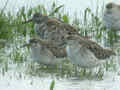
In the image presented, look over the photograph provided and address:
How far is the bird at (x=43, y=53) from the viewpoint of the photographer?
9.11m

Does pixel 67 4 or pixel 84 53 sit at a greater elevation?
pixel 67 4

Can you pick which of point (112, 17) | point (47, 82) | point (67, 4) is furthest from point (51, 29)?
point (67, 4)

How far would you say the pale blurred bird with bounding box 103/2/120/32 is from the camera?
12.3m

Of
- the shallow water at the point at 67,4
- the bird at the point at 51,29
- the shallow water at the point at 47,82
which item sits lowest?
the shallow water at the point at 47,82

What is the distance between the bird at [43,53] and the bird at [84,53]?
667mm

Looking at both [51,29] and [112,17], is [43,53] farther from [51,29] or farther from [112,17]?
[112,17]

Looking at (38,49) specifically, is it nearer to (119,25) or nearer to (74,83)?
(74,83)

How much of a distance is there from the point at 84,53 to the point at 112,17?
434 cm

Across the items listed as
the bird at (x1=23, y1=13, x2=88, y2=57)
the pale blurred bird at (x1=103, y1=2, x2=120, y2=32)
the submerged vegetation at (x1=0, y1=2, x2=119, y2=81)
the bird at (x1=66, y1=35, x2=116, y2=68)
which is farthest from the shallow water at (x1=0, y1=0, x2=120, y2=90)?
the pale blurred bird at (x1=103, y1=2, x2=120, y2=32)

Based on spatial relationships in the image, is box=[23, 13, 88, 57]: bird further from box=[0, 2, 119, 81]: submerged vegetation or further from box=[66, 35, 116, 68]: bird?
box=[66, 35, 116, 68]: bird

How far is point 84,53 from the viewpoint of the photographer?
8453 millimetres

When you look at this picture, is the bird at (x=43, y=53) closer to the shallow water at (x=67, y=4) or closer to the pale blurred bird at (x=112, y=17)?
the pale blurred bird at (x=112, y=17)

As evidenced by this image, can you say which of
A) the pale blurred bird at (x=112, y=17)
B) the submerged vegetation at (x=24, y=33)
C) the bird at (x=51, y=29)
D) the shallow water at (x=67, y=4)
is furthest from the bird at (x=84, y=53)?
the shallow water at (x=67, y=4)

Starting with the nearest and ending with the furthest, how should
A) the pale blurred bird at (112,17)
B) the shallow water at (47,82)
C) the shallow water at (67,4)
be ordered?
the shallow water at (47,82) → the pale blurred bird at (112,17) → the shallow water at (67,4)
